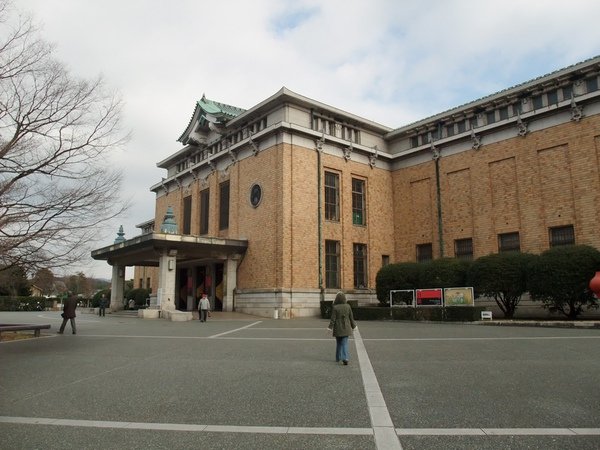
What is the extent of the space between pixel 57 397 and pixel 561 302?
19671mm

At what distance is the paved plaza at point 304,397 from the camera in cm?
479

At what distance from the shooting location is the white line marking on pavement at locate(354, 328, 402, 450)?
4574 mm

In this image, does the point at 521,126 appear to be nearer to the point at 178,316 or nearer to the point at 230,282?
the point at 230,282

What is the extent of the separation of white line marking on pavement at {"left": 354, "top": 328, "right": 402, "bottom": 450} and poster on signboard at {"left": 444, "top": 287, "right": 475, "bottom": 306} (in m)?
12.7

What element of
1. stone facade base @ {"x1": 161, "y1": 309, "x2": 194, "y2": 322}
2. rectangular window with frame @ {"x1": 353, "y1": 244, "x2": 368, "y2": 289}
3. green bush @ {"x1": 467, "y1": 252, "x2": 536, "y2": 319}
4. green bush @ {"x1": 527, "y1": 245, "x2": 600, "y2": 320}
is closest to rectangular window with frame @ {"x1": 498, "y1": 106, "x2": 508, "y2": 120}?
green bush @ {"x1": 467, "y1": 252, "x2": 536, "y2": 319}

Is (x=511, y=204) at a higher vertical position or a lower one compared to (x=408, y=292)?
higher

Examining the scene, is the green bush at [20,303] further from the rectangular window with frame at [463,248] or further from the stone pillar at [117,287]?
the rectangular window with frame at [463,248]

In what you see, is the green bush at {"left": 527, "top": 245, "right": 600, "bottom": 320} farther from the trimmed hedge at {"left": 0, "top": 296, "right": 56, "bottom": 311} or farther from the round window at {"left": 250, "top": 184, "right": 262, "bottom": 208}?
the trimmed hedge at {"left": 0, "top": 296, "right": 56, "bottom": 311}

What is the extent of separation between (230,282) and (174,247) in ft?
13.6

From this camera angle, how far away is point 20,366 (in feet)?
32.2

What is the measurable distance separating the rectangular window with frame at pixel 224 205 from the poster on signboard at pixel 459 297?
16.6 meters

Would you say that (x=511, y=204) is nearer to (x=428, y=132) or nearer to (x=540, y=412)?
(x=428, y=132)

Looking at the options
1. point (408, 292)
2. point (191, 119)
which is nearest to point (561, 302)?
point (408, 292)

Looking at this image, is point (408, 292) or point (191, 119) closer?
point (408, 292)
